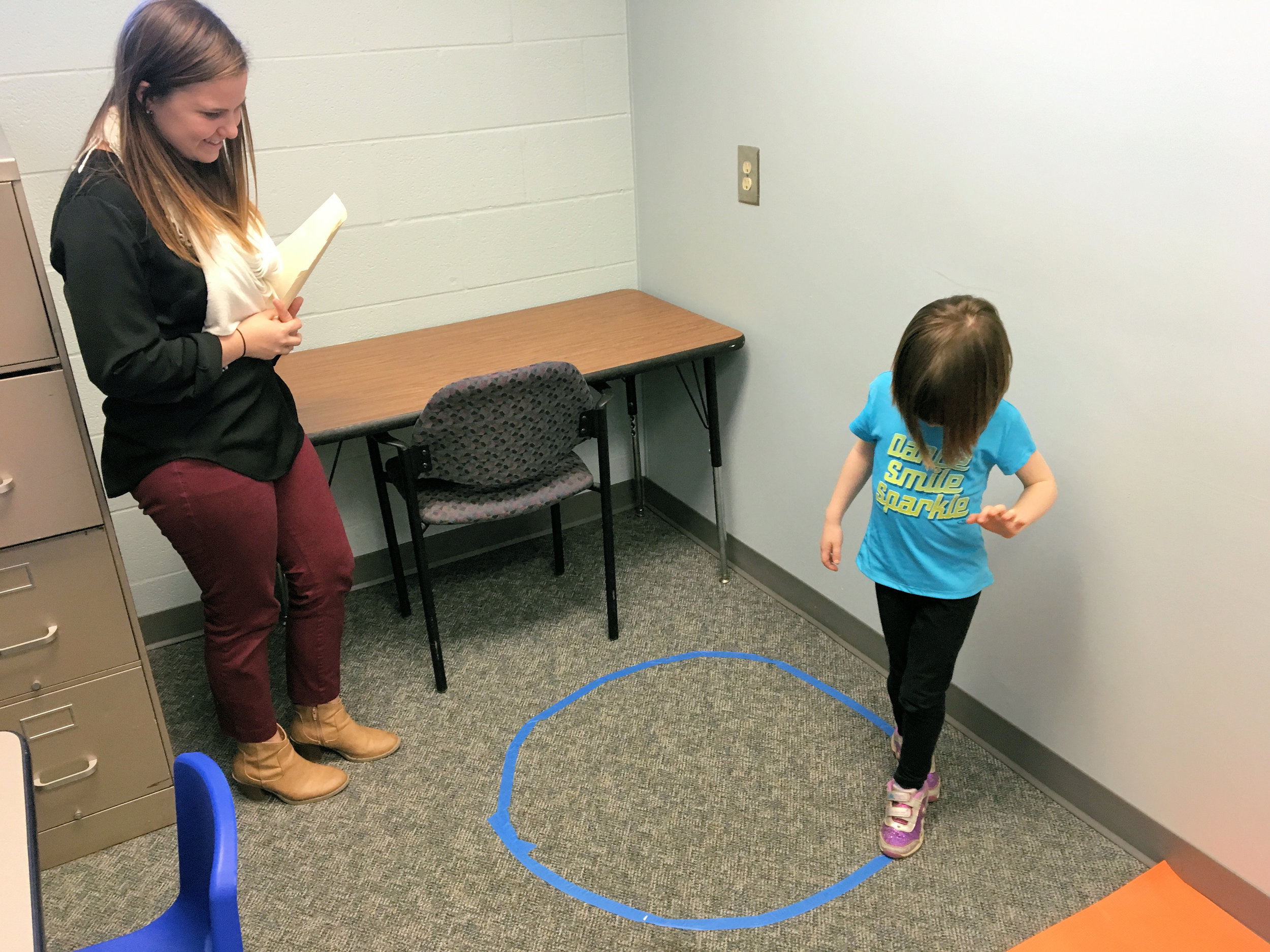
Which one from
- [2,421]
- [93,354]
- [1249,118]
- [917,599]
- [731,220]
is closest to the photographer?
[1249,118]

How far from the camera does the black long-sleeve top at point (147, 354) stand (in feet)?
4.83

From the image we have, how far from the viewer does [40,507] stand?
1.67 meters

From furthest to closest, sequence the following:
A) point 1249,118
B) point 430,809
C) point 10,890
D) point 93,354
Answer: point 430,809 → point 93,354 → point 1249,118 → point 10,890

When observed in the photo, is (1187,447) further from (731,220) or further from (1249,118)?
(731,220)

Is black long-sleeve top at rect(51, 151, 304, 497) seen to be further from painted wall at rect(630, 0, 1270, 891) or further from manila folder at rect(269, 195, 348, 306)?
painted wall at rect(630, 0, 1270, 891)

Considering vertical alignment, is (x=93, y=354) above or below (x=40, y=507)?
above

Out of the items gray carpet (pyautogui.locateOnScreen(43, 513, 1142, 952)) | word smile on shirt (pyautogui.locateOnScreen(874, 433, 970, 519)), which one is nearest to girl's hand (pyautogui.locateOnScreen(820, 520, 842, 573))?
word smile on shirt (pyautogui.locateOnScreen(874, 433, 970, 519))

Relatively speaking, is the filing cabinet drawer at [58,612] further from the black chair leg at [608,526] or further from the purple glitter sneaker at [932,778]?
the purple glitter sneaker at [932,778]

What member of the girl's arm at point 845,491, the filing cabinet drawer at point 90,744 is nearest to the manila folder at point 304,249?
the filing cabinet drawer at point 90,744

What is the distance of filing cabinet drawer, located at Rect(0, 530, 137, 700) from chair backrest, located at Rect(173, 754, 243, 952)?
2.72ft

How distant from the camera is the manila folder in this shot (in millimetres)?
1731

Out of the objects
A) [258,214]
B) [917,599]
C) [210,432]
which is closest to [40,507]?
[210,432]

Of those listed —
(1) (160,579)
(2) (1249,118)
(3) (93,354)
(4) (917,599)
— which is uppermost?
(2) (1249,118)

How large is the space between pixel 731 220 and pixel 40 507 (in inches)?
66.4
